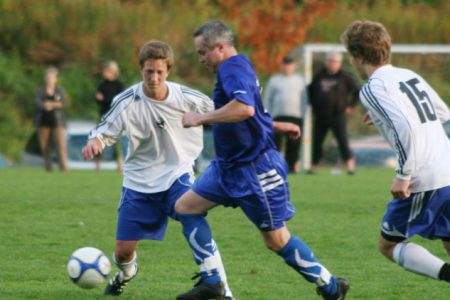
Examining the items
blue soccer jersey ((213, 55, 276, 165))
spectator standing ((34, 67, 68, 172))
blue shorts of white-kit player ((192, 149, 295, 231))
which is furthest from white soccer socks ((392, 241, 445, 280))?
spectator standing ((34, 67, 68, 172))

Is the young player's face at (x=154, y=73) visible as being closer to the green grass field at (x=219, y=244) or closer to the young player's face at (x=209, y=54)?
the young player's face at (x=209, y=54)

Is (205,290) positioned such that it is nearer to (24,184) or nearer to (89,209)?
(89,209)

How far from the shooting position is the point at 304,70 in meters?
19.4

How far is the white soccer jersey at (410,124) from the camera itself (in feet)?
18.5

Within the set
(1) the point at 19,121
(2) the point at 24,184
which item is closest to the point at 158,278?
(2) the point at 24,184

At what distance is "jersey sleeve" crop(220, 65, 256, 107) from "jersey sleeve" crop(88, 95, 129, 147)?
3.63ft

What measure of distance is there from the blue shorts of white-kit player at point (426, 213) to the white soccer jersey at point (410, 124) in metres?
0.05

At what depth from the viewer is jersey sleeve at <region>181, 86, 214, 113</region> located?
6.95 metres

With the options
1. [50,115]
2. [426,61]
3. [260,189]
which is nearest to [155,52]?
[260,189]

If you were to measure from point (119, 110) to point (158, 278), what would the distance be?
1.23m

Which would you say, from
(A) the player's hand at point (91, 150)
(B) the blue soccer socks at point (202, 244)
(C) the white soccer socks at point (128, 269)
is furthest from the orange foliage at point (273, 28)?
(B) the blue soccer socks at point (202, 244)

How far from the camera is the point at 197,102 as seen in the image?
6969 millimetres

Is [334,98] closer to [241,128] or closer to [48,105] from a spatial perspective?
[48,105]

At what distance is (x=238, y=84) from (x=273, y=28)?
1988 centimetres
